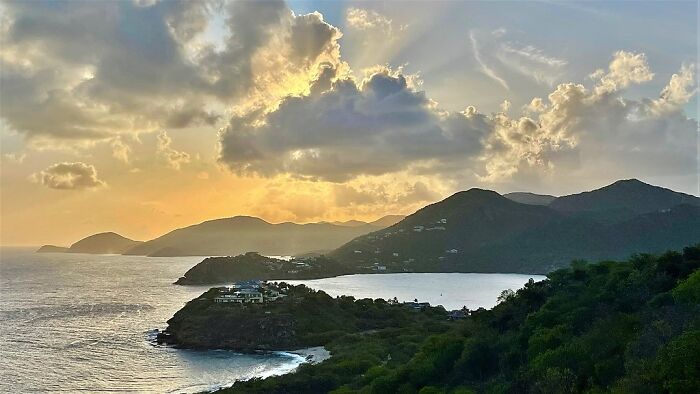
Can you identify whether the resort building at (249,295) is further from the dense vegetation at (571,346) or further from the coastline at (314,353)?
the dense vegetation at (571,346)

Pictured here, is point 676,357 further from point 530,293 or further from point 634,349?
point 530,293

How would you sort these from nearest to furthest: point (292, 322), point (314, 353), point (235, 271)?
point (314, 353) < point (292, 322) < point (235, 271)

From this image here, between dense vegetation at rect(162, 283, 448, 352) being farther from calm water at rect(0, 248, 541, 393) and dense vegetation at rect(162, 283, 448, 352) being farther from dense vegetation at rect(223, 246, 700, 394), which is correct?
dense vegetation at rect(223, 246, 700, 394)

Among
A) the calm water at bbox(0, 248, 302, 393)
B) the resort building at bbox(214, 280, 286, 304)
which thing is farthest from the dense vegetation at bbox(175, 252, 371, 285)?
the resort building at bbox(214, 280, 286, 304)

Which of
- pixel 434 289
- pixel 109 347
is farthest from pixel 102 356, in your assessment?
pixel 434 289

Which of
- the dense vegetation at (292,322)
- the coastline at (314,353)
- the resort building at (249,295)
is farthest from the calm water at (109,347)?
the resort building at (249,295)

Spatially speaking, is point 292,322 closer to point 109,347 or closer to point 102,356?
point 109,347
